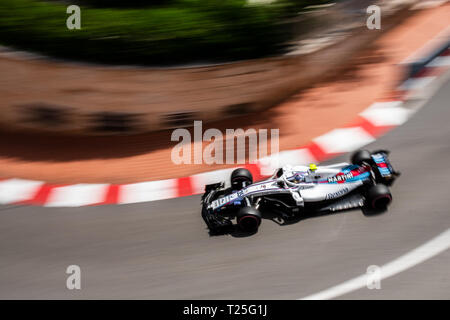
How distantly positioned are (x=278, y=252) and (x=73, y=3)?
5.62 m

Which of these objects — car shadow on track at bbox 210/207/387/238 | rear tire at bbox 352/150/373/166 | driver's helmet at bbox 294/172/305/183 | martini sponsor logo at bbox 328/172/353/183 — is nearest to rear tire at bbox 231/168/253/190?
car shadow on track at bbox 210/207/387/238

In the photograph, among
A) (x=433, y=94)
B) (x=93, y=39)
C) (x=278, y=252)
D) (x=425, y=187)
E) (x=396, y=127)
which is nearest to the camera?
(x=278, y=252)

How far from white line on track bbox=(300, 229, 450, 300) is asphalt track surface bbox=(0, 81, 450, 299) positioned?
68 mm

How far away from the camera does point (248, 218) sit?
6.89 m

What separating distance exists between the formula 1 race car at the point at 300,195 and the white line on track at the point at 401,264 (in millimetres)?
814

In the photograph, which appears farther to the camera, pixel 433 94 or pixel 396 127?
pixel 433 94

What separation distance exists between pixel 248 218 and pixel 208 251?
726 mm

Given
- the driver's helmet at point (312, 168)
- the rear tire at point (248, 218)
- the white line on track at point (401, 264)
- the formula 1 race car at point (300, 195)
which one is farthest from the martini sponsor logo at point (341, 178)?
the white line on track at point (401, 264)

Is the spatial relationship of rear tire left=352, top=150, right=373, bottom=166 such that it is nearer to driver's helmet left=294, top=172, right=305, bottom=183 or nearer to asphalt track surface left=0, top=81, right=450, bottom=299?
asphalt track surface left=0, top=81, right=450, bottom=299

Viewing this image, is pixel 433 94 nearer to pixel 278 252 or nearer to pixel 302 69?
pixel 302 69

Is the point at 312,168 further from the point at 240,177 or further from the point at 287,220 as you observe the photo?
the point at 240,177

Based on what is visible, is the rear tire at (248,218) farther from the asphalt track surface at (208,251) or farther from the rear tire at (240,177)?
the rear tire at (240,177)

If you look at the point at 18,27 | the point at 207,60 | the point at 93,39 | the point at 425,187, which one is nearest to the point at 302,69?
the point at 207,60

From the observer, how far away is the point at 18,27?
822cm
